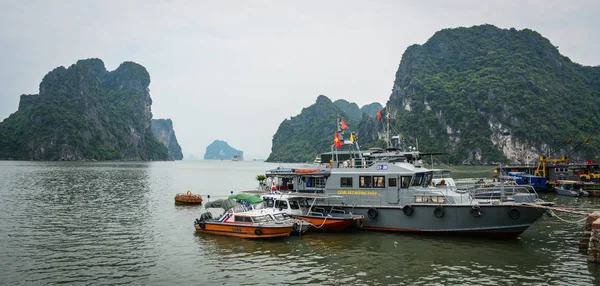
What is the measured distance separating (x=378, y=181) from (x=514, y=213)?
7.40 meters

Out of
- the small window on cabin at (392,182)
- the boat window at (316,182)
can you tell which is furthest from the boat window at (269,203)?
the small window on cabin at (392,182)

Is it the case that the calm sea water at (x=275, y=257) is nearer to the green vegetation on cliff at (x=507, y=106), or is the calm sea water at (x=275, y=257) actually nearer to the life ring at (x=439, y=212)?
the life ring at (x=439, y=212)

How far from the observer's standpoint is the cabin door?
2323 centimetres

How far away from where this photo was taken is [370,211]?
23781 millimetres

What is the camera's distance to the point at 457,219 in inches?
855

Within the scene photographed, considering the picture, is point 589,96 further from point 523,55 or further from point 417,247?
point 417,247

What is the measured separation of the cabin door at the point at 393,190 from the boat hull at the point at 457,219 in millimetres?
484

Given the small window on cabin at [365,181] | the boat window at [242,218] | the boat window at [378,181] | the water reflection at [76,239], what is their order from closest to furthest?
the water reflection at [76,239] < the boat window at [242,218] < the boat window at [378,181] < the small window on cabin at [365,181]

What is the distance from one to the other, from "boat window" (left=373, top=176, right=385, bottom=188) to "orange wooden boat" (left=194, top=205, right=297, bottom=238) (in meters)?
5.61

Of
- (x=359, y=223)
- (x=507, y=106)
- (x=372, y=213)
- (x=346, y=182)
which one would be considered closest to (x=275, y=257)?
(x=359, y=223)

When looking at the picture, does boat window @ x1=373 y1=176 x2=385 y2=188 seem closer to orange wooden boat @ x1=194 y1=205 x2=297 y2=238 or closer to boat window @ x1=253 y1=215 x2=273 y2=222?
orange wooden boat @ x1=194 y1=205 x2=297 y2=238

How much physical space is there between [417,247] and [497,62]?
198 metres

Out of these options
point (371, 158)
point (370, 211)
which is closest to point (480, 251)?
point (370, 211)

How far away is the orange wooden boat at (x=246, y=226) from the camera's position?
21.5 metres
